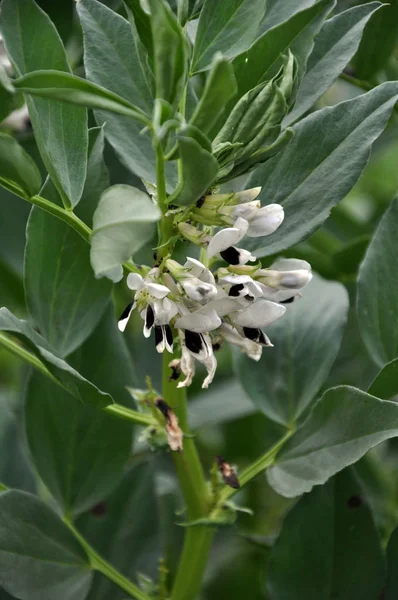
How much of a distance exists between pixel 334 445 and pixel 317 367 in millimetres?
195

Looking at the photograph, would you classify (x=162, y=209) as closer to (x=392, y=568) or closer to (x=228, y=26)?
(x=228, y=26)

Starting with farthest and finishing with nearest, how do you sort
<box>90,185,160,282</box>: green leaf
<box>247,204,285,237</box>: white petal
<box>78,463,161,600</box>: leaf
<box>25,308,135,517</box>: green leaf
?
1. <box>78,463,161,600</box>: leaf
2. <box>25,308,135,517</box>: green leaf
3. <box>247,204,285,237</box>: white petal
4. <box>90,185,160,282</box>: green leaf

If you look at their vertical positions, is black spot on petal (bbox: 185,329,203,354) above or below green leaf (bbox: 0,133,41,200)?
below

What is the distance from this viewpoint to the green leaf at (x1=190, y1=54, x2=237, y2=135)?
0.43m

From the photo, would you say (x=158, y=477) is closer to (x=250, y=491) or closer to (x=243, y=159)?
(x=250, y=491)

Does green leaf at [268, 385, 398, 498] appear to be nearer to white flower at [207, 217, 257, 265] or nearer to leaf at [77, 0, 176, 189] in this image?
white flower at [207, 217, 257, 265]

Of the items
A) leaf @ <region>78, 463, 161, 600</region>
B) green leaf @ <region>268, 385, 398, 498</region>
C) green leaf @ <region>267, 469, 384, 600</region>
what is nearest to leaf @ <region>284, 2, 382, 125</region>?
green leaf @ <region>268, 385, 398, 498</region>

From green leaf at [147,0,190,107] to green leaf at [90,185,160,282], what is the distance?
0.08 meters

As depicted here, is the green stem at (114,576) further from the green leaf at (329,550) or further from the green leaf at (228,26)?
the green leaf at (228,26)

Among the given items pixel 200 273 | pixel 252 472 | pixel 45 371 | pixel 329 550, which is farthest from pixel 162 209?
pixel 329 550

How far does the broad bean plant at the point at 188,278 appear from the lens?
1.65 ft

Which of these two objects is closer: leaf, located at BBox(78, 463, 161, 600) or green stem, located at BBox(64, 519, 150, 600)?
green stem, located at BBox(64, 519, 150, 600)

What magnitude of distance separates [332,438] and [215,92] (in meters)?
0.28

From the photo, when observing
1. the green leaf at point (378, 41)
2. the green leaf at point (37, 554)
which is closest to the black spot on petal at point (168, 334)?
the green leaf at point (37, 554)
